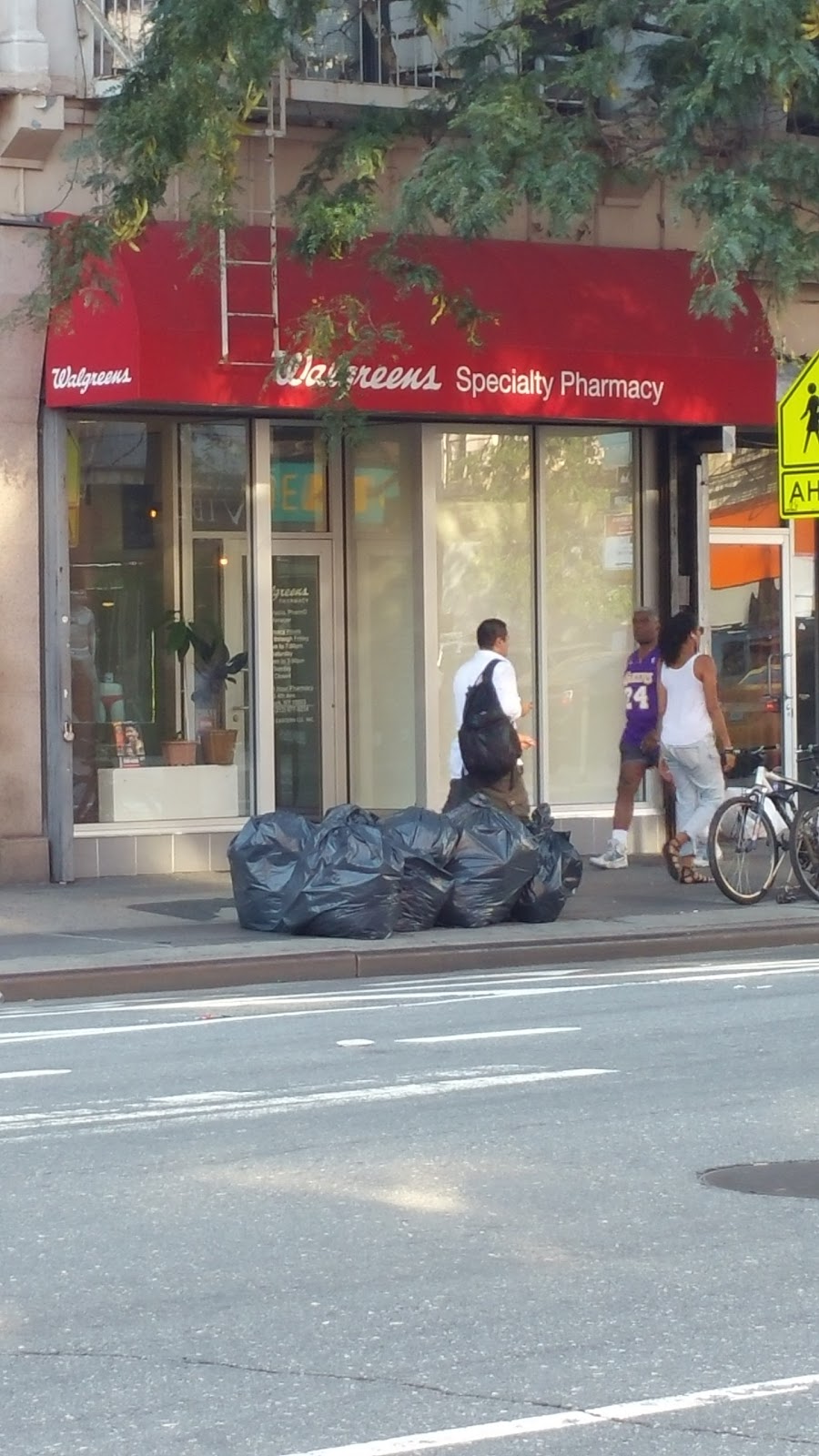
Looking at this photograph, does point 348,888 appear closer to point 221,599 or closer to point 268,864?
point 268,864

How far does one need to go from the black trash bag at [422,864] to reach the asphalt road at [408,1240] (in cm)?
318

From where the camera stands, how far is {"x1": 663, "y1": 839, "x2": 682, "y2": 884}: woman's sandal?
1585 cm

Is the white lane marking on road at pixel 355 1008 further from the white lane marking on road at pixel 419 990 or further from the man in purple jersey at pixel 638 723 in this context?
the man in purple jersey at pixel 638 723

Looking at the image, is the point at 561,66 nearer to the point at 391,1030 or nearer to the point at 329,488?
the point at 329,488

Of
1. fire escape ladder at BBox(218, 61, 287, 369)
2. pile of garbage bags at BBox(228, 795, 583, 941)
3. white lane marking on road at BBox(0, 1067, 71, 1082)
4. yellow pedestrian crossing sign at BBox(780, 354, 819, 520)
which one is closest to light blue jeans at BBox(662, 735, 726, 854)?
yellow pedestrian crossing sign at BBox(780, 354, 819, 520)

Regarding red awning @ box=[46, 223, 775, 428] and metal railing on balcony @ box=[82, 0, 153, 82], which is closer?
red awning @ box=[46, 223, 775, 428]

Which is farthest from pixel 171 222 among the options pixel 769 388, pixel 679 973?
pixel 679 973

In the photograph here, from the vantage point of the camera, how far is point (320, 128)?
16.6 meters

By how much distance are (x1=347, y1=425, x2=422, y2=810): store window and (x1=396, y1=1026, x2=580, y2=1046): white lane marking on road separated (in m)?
8.21

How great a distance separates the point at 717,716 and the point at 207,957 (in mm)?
5168

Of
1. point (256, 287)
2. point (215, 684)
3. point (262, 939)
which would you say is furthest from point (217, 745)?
point (262, 939)

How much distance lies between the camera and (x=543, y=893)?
13633mm

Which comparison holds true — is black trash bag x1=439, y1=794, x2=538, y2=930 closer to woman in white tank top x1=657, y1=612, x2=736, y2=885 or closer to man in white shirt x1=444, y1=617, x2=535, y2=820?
man in white shirt x1=444, y1=617, x2=535, y2=820

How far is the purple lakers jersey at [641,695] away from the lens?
→ 1680 cm
